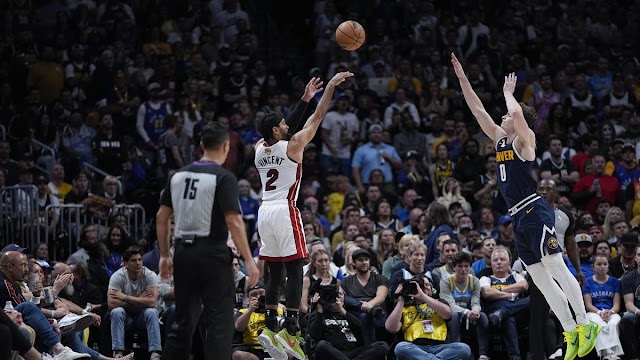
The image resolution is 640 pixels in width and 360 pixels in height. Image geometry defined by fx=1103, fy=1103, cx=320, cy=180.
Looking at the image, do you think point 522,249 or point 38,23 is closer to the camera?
point 522,249

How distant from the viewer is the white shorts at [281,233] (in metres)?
11.3

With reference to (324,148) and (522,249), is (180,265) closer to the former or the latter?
(522,249)

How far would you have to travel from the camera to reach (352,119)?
65.7 feet

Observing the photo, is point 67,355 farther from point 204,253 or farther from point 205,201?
point 205,201

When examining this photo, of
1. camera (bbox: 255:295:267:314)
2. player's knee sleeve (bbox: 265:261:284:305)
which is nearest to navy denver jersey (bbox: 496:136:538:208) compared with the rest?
player's knee sleeve (bbox: 265:261:284:305)

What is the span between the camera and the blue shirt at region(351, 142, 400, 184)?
19.2 metres

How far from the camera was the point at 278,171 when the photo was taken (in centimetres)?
1145

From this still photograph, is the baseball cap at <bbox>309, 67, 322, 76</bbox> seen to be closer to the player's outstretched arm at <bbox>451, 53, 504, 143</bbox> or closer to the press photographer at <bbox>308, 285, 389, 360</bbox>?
the press photographer at <bbox>308, 285, 389, 360</bbox>

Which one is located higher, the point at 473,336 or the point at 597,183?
the point at 597,183

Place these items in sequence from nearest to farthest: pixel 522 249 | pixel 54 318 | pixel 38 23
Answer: pixel 522 249, pixel 54 318, pixel 38 23

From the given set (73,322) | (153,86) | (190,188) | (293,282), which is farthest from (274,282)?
(153,86)

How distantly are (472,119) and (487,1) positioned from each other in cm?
421

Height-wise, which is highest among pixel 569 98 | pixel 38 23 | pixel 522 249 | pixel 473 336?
pixel 38 23

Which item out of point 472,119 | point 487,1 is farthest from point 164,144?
point 487,1
